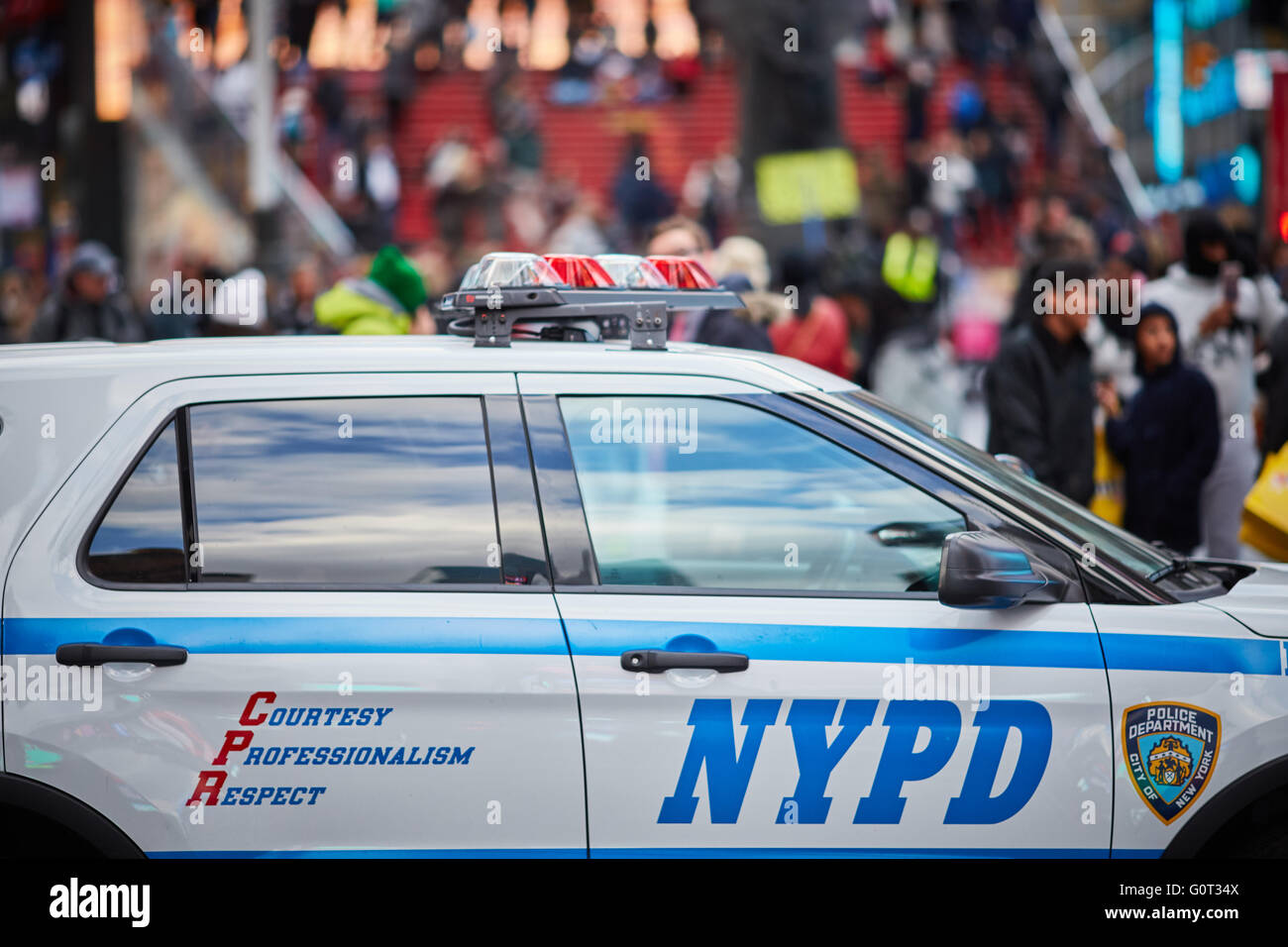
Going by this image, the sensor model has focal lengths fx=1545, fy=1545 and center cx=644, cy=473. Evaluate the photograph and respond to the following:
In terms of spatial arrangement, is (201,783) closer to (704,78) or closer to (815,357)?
(815,357)

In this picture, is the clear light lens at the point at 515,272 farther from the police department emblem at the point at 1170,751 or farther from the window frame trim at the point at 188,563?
the police department emblem at the point at 1170,751

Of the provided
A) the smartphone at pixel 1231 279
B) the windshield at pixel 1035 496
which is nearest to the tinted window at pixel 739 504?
the windshield at pixel 1035 496

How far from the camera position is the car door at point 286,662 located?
341 cm

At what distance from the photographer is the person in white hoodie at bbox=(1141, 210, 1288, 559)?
7359 millimetres

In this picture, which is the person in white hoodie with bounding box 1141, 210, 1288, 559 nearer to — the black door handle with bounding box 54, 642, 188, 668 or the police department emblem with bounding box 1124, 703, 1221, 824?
the police department emblem with bounding box 1124, 703, 1221, 824

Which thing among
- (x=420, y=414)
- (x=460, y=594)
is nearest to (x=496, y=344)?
(x=420, y=414)

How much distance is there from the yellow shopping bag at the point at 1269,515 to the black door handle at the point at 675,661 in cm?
323

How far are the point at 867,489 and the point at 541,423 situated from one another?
79 centimetres

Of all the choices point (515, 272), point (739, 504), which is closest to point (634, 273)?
point (515, 272)

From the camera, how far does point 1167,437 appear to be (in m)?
7.00

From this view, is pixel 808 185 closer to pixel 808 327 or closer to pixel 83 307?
pixel 808 327

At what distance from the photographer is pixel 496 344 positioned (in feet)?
12.8

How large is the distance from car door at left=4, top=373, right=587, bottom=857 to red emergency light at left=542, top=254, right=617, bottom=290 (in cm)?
74

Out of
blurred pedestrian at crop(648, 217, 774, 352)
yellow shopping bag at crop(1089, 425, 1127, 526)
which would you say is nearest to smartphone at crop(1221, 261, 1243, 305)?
yellow shopping bag at crop(1089, 425, 1127, 526)
